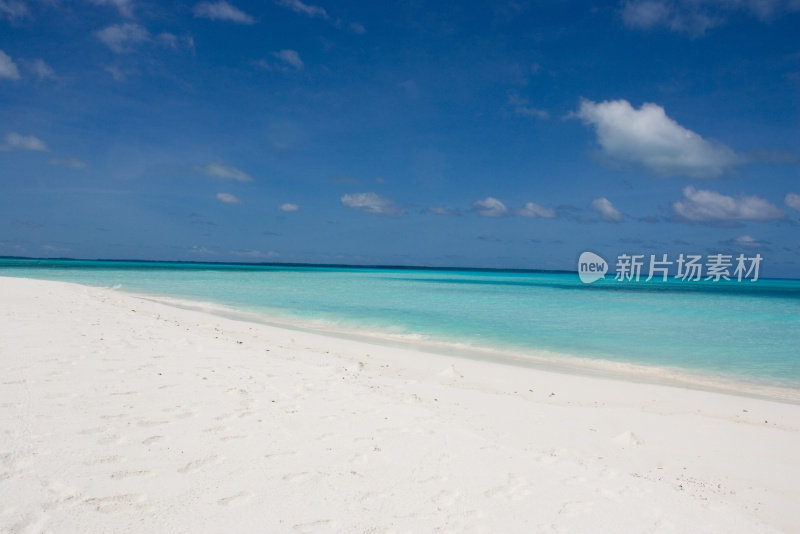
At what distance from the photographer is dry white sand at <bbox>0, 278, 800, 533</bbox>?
308cm

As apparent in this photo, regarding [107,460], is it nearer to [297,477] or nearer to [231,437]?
[231,437]

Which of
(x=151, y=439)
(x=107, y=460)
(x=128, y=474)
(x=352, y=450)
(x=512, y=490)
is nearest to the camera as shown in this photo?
(x=128, y=474)

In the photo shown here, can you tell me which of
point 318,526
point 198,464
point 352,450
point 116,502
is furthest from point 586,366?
point 116,502

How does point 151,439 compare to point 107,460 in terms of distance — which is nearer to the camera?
point 107,460

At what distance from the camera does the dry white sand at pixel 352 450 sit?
3.08 meters

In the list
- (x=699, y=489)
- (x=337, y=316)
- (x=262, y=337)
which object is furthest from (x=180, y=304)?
(x=699, y=489)

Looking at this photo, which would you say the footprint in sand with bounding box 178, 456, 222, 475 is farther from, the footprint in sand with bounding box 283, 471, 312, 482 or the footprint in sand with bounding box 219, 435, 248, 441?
the footprint in sand with bounding box 283, 471, 312, 482

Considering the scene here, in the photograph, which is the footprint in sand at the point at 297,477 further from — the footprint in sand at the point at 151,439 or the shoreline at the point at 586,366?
the shoreline at the point at 586,366

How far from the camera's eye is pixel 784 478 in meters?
4.61

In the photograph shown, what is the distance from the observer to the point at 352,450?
4137 millimetres

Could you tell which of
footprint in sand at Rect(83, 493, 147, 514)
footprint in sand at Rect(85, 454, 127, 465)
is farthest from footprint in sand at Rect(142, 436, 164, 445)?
footprint in sand at Rect(83, 493, 147, 514)

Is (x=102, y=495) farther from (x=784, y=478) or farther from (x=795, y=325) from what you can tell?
(x=795, y=325)

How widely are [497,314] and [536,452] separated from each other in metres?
16.0

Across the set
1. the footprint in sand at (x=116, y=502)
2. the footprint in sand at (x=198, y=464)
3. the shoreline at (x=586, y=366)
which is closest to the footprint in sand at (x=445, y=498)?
the footprint in sand at (x=198, y=464)
